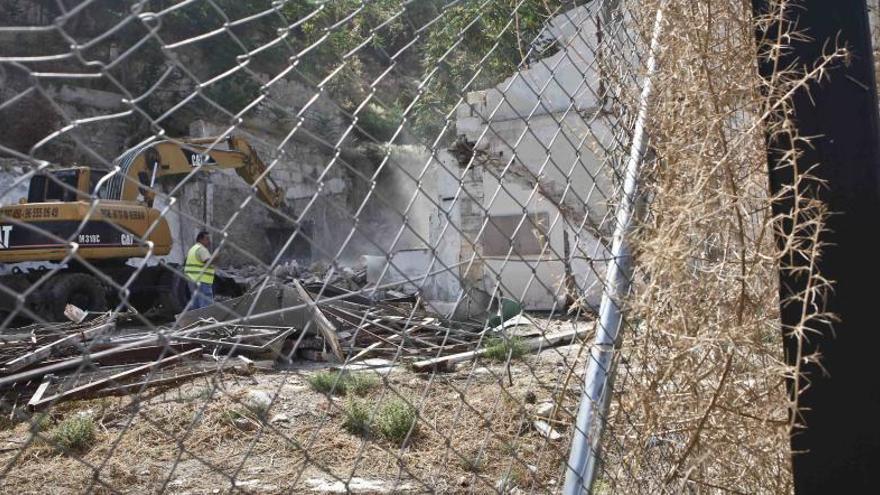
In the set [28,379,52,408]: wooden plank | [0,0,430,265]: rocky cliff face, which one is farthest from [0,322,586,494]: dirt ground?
[0,0,430,265]: rocky cliff face

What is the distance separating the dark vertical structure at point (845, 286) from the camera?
1.70 m

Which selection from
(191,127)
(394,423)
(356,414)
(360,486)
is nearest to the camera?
(360,486)

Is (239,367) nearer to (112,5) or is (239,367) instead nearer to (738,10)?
(738,10)

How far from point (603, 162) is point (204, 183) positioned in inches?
682

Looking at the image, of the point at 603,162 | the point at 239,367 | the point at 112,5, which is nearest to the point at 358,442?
the point at 239,367

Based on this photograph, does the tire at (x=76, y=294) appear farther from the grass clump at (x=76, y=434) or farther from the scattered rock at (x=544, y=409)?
the scattered rock at (x=544, y=409)

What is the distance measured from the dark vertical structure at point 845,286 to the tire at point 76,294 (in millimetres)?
11239

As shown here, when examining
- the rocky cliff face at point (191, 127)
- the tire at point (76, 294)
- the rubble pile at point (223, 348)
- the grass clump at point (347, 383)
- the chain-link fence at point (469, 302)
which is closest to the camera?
the chain-link fence at point (469, 302)

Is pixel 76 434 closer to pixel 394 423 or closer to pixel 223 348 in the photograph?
pixel 394 423

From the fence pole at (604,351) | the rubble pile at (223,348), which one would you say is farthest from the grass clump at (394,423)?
the fence pole at (604,351)

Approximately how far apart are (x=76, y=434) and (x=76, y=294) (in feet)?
26.2

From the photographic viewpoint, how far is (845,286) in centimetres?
171

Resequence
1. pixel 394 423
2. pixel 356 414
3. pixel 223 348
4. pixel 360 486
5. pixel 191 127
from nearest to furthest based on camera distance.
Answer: pixel 360 486
pixel 356 414
pixel 394 423
pixel 223 348
pixel 191 127

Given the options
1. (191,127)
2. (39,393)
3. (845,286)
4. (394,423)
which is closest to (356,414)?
(394,423)
